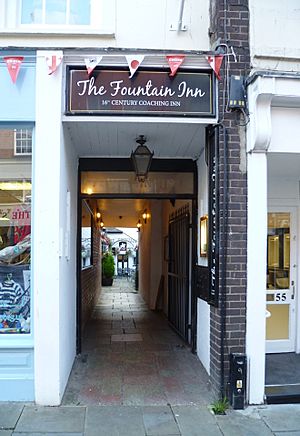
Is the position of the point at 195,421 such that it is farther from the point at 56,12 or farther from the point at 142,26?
the point at 56,12

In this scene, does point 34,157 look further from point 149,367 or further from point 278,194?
point 278,194

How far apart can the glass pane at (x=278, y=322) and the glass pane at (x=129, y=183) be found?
Result: 231cm

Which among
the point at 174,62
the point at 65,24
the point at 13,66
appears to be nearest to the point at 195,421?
the point at 174,62

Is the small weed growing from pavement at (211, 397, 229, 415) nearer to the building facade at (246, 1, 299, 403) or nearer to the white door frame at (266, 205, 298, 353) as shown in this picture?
the building facade at (246, 1, 299, 403)

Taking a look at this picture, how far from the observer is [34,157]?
506 centimetres

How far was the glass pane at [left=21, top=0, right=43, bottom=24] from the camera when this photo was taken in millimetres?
5406

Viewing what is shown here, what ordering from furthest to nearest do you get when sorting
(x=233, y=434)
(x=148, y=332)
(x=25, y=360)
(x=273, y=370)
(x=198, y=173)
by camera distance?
(x=148, y=332) < (x=198, y=173) < (x=273, y=370) < (x=25, y=360) < (x=233, y=434)

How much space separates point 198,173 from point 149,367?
2952 millimetres

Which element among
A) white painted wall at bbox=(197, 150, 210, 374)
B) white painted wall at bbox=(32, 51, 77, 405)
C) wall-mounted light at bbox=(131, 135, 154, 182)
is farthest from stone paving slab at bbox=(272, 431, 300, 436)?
wall-mounted light at bbox=(131, 135, 154, 182)

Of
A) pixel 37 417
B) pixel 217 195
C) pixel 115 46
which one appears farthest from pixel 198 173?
pixel 37 417

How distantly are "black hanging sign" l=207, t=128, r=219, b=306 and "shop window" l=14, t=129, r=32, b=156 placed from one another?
215 centimetres

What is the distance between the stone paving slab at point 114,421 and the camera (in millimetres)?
4277

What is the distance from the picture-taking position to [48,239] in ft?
15.9

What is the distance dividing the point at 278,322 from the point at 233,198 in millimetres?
2690
